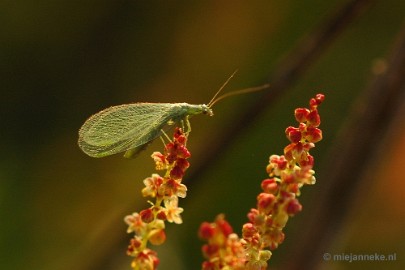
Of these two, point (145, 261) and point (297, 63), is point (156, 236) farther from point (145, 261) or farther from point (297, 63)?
point (297, 63)

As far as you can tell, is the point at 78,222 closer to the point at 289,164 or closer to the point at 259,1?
the point at 259,1

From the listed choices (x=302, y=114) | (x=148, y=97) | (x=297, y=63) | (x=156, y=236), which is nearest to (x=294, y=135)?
(x=302, y=114)

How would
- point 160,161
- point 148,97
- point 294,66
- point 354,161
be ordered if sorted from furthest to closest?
point 148,97 → point 294,66 → point 354,161 → point 160,161

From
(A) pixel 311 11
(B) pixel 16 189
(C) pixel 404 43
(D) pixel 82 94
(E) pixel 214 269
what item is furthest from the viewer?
(D) pixel 82 94

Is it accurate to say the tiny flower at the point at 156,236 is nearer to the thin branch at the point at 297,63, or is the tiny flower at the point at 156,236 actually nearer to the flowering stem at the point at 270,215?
the flowering stem at the point at 270,215

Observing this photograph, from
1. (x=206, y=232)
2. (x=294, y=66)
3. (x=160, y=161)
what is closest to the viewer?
A: (x=206, y=232)

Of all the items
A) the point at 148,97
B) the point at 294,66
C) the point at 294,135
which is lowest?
the point at 294,135

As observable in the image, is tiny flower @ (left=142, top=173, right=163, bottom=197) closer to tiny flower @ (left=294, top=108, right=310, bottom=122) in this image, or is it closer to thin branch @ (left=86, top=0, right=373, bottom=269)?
tiny flower @ (left=294, top=108, right=310, bottom=122)

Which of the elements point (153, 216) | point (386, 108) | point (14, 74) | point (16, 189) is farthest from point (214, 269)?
point (14, 74)
